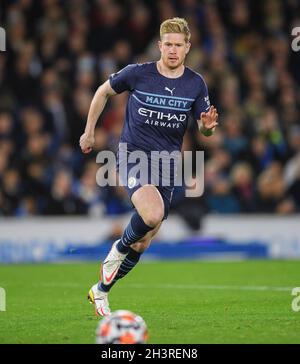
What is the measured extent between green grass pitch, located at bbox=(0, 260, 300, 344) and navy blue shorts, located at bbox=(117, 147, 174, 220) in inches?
43.9

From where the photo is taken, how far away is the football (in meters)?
6.21

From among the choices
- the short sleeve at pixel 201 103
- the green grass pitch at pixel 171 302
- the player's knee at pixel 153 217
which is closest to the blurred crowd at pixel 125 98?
the green grass pitch at pixel 171 302

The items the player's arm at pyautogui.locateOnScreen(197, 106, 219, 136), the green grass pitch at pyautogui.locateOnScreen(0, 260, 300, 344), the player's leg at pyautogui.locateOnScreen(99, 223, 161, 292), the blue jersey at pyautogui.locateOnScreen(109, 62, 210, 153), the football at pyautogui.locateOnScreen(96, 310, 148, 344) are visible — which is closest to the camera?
the football at pyautogui.locateOnScreen(96, 310, 148, 344)

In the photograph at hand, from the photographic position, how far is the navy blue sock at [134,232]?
27.1ft

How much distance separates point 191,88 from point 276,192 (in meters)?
8.03

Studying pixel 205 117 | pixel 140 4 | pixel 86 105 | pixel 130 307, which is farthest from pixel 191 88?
pixel 140 4

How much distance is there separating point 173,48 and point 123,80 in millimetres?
569

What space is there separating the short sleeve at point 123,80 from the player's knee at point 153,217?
1307 mm

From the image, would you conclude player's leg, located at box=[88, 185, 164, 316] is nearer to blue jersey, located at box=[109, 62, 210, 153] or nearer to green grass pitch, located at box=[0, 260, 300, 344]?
green grass pitch, located at box=[0, 260, 300, 344]

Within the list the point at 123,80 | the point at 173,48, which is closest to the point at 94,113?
the point at 123,80

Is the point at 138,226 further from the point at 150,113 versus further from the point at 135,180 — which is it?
the point at 150,113

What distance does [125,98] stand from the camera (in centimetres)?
1791

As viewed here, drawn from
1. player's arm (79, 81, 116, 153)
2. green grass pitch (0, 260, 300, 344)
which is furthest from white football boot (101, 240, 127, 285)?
player's arm (79, 81, 116, 153)

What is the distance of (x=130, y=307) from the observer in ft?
29.9
